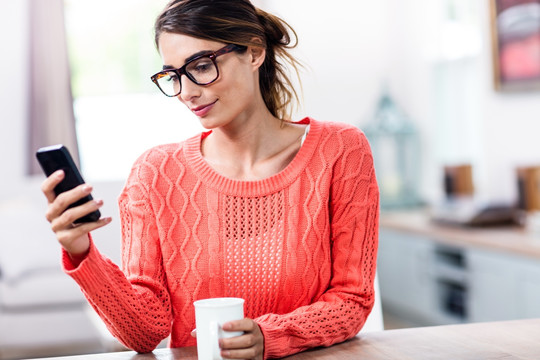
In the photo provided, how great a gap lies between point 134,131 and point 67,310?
1.58 m

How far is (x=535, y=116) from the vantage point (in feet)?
12.3

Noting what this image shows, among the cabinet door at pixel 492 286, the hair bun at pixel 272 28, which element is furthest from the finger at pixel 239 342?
the cabinet door at pixel 492 286

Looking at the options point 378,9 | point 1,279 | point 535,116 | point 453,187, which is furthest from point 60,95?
point 535,116

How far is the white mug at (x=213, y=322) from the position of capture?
0.98 metres

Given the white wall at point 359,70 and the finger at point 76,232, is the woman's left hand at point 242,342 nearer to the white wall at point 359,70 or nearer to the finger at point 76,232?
the finger at point 76,232

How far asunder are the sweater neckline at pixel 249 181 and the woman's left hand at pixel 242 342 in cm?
40

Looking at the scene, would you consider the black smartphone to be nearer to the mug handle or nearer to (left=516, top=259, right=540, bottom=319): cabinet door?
the mug handle

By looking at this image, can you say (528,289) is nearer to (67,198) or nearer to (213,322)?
(213,322)

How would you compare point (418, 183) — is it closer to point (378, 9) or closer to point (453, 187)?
point (453, 187)

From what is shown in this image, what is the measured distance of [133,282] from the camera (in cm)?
134

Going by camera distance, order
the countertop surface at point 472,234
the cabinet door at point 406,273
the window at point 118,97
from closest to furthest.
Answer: the countertop surface at point 472,234, the cabinet door at point 406,273, the window at point 118,97

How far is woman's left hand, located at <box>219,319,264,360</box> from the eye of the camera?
3.29 feet

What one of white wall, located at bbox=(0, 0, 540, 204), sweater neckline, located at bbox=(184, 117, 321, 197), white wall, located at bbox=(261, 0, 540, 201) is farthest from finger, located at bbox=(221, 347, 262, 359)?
white wall, located at bbox=(0, 0, 540, 204)

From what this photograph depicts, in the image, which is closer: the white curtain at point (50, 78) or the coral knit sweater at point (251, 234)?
the coral knit sweater at point (251, 234)
